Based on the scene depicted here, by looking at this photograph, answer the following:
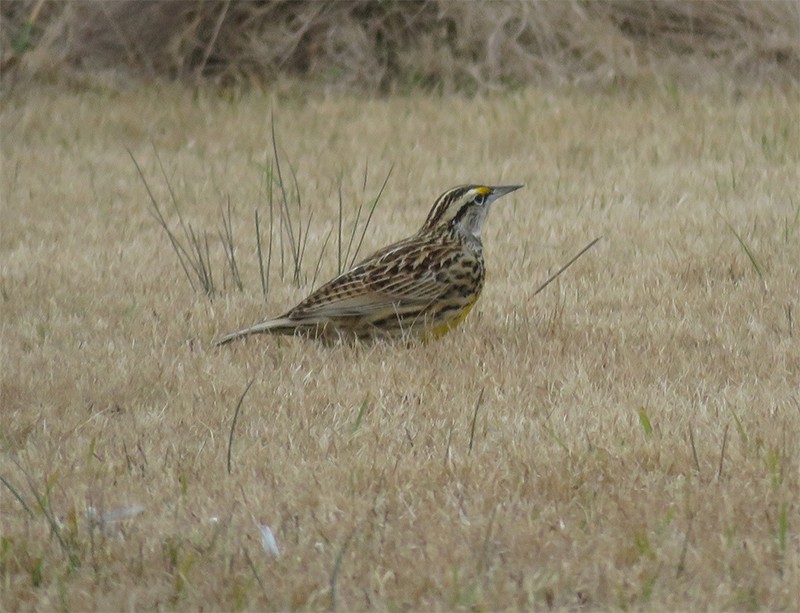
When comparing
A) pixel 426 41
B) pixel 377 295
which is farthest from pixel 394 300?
pixel 426 41

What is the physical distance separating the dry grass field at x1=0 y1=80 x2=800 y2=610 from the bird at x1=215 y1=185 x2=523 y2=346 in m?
0.12

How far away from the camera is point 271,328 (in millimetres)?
6477

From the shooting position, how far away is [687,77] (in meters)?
12.7

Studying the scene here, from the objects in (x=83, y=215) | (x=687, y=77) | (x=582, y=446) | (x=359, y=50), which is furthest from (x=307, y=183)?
(x=582, y=446)

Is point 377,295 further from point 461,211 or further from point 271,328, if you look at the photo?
point 461,211

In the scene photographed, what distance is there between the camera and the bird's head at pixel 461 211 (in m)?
6.94

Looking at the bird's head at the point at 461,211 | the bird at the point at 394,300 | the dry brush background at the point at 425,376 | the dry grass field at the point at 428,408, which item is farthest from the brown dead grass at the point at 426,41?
the bird at the point at 394,300

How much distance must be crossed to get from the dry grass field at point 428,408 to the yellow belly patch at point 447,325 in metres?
0.08

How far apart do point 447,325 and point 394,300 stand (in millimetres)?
302

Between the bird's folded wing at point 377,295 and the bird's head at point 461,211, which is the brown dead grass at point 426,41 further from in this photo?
the bird's folded wing at point 377,295

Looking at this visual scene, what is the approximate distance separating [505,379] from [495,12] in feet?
25.3

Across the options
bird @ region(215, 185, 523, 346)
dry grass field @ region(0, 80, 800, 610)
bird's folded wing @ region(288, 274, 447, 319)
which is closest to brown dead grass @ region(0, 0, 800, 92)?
dry grass field @ region(0, 80, 800, 610)

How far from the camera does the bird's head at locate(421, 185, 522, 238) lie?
6.94 m

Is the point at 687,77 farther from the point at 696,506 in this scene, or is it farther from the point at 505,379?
the point at 696,506
